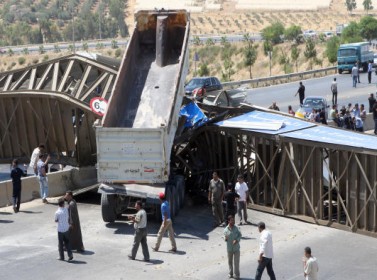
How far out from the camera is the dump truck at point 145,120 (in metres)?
21.0

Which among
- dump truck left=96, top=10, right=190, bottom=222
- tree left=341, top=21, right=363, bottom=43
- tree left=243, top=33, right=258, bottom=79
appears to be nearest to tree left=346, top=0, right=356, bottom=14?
tree left=341, top=21, right=363, bottom=43

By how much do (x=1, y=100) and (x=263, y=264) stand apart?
524 inches

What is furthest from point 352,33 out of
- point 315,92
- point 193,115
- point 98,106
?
point 98,106

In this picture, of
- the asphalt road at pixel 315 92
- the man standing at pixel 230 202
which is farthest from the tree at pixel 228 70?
the man standing at pixel 230 202

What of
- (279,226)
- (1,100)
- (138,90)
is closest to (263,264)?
(279,226)

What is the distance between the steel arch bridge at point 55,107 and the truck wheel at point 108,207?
159 inches

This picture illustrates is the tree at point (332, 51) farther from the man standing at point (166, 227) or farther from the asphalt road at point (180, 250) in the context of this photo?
the man standing at point (166, 227)

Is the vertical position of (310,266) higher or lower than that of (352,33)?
higher

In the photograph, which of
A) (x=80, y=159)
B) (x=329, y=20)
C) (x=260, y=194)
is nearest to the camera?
(x=260, y=194)

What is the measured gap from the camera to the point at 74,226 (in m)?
18.8

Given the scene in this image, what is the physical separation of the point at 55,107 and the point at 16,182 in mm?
3898

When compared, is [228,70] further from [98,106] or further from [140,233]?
[140,233]

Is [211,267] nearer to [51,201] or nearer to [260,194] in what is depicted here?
[260,194]

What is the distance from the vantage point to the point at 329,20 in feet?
418
